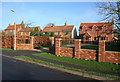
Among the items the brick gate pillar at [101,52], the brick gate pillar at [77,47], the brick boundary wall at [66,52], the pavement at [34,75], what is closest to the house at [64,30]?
the brick boundary wall at [66,52]

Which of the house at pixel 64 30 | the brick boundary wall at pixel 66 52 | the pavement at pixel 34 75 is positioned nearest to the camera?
the pavement at pixel 34 75

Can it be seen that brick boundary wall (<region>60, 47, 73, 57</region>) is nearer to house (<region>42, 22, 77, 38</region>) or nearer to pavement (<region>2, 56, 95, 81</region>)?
pavement (<region>2, 56, 95, 81</region>)

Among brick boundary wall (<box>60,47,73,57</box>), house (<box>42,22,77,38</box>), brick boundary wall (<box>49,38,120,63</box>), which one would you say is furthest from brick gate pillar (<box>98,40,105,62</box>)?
house (<box>42,22,77,38</box>)

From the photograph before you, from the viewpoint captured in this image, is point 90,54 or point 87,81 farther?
point 90,54

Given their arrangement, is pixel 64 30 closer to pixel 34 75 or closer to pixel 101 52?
pixel 101 52

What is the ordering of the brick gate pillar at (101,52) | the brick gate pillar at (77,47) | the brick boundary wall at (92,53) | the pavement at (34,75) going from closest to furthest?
the pavement at (34,75)
the brick boundary wall at (92,53)
the brick gate pillar at (101,52)
the brick gate pillar at (77,47)

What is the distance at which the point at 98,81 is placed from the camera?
227 inches

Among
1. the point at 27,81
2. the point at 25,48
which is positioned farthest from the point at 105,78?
the point at 25,48

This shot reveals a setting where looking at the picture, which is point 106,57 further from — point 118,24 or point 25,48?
point 25,48

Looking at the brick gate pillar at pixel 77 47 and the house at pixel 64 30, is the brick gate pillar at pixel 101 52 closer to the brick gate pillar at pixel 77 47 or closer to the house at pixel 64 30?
the brick gate pillar at pixel 77 47

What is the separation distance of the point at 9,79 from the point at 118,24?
12182 millimetres

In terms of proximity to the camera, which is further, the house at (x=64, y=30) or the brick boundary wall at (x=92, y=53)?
the house at (x=64, y=30)

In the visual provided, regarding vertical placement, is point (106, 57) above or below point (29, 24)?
below

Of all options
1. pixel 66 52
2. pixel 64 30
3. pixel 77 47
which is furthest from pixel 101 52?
pixel 64 30
